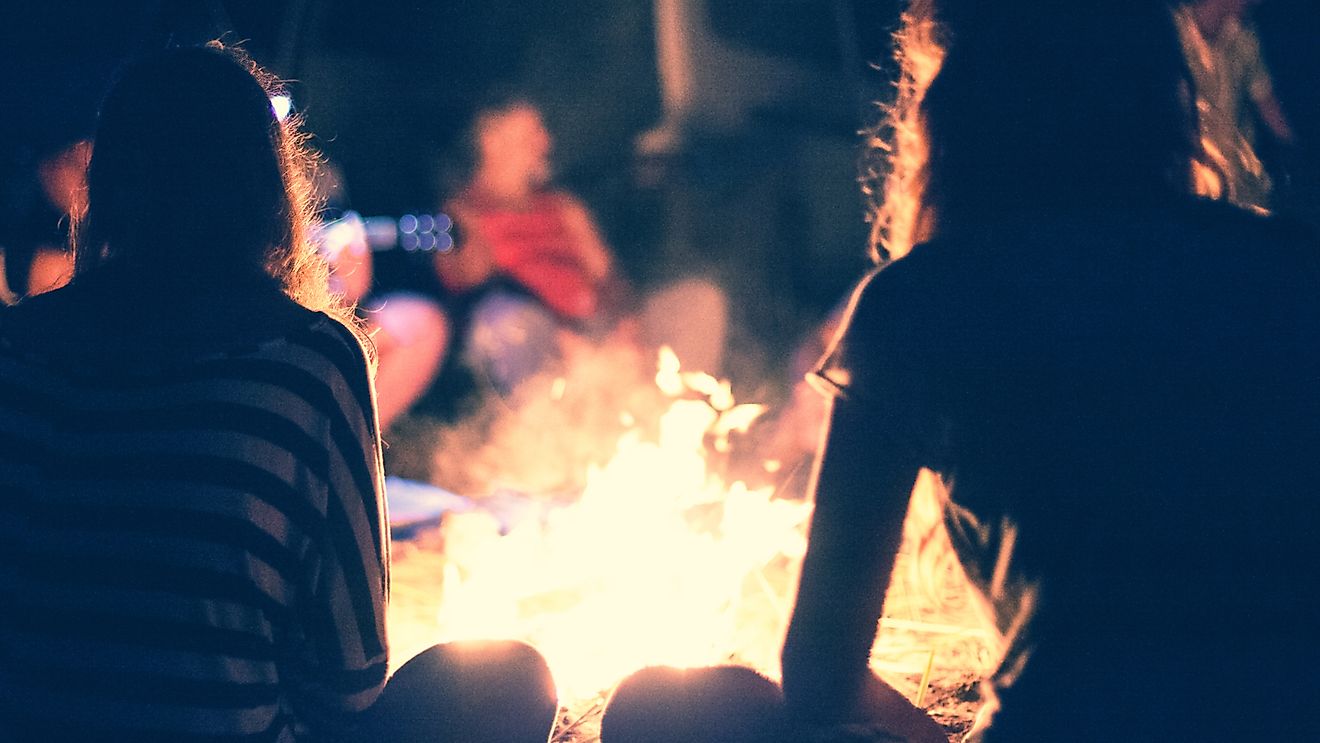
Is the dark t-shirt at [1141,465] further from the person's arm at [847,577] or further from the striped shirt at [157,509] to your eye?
the striped shirt at [157,509]

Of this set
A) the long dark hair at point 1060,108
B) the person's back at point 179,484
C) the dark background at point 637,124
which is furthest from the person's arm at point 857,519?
the dark background at point 637,124

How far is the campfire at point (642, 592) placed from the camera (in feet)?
11.0

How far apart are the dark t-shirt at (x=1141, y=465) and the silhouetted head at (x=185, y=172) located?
4.31 feet

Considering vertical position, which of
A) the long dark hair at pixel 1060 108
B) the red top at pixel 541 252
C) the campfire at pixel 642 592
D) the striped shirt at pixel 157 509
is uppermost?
the long dark hair at pixel 1060 108

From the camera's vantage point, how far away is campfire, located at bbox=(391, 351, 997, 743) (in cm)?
334

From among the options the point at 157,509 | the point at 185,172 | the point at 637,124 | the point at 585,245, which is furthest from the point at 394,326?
the point at 157,509

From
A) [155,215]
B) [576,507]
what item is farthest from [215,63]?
[576,507]

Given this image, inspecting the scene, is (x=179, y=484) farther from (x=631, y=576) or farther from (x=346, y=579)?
(x=631, y=576)

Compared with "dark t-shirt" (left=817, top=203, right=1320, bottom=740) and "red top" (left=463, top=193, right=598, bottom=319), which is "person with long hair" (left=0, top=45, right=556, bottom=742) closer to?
"dark t-shirt" (left=817, top=203, right=1320, bottom=740)

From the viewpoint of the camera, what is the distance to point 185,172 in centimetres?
171

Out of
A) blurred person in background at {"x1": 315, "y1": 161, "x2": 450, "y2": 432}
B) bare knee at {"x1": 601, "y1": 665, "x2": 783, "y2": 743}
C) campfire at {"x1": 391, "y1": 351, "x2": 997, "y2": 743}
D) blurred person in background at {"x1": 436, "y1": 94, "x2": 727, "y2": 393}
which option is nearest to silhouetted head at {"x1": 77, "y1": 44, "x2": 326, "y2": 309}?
bare knee at {"x1": 601, "y1": 665, "x2": 783, "y2": 743}

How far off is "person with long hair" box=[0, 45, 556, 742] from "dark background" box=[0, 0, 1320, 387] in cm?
567

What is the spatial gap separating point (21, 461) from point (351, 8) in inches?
308

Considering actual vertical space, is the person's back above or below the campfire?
above
